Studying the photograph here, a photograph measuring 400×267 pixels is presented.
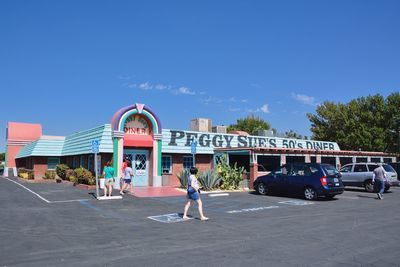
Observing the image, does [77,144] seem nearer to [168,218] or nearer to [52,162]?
[52,162]

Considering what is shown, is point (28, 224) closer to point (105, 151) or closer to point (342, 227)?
point (342, 227)

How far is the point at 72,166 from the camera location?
94.2 feet

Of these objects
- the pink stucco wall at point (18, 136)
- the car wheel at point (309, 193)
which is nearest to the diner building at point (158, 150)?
the car wheel at point (309, 193)

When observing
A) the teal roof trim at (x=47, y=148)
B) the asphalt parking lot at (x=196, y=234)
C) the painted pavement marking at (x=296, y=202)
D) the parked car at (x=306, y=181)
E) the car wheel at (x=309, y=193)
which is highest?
the teal roof trim at (x=47, y=148)

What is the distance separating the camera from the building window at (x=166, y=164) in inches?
955

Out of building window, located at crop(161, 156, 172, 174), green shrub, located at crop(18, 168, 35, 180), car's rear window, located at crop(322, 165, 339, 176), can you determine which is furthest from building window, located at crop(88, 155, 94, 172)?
car's rear window, located at crop(322, 165, 339, 176)

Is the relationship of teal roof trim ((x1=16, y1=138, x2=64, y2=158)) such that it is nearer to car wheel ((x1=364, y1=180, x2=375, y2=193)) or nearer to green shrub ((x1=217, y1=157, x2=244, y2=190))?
green shrub ((x1=217, y1=157, x2=244, y2=190))

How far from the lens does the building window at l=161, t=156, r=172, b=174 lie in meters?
24.2

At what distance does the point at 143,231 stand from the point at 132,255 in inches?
100

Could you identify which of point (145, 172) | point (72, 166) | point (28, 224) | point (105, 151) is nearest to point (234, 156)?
point (145, 172)

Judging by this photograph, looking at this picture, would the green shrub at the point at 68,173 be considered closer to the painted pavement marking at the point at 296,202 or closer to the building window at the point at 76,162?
the building window at the point at 76,162

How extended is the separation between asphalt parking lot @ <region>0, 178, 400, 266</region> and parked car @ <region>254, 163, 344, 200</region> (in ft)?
5.97

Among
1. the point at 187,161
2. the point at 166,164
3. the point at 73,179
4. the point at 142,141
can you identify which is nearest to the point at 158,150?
the point at 142,141

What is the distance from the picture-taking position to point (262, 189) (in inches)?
752
